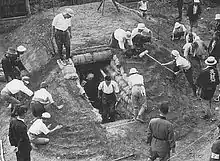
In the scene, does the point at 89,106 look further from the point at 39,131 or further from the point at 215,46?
the point at 215,46

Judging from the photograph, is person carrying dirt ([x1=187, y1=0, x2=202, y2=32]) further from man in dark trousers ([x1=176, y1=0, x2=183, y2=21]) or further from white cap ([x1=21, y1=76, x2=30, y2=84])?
white cap ([x1=21, y1=76, x2=30, y2=84])

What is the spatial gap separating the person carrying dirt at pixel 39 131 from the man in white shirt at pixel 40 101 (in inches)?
13.0

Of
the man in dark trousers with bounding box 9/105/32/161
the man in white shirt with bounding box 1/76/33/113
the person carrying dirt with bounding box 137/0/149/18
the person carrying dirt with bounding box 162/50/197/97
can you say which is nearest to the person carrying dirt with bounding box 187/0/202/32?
the person carrying dirt with bounding box 137/0/149/18

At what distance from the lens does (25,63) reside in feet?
56.8

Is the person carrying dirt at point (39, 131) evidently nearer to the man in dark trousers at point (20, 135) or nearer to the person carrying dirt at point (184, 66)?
the man in dark trousers at point (20, 135)

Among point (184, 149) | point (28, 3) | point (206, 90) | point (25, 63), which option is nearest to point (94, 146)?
point (184, 149)

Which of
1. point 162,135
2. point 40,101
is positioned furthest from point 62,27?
point 162,135

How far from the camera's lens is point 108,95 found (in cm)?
1423

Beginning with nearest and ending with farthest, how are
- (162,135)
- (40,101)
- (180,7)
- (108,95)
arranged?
(162,135)
(40,101)
(108,95)
(180,7)

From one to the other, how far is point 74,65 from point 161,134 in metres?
6.48

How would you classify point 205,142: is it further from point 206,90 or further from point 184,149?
point 206,90

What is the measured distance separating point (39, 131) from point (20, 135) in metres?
1.97

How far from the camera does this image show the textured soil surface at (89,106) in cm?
1270

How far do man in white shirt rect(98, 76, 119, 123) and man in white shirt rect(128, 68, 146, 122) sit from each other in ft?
2.08
